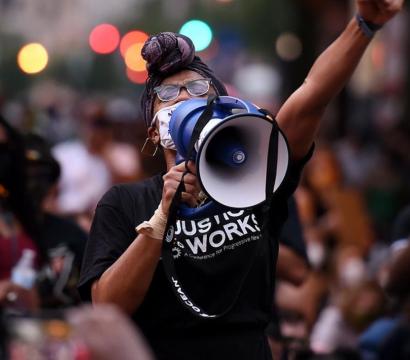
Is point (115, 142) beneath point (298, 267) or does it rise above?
beneath

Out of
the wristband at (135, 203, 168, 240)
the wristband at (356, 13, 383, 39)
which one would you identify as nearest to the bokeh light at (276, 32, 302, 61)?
the wristband at (356, 13, 383, 39)

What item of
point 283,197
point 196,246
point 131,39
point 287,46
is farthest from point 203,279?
point 287,46

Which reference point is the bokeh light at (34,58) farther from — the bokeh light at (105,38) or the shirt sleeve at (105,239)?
the bokeh light at (105,38)

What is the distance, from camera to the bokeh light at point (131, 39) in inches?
728

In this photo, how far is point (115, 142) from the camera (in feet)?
43.4

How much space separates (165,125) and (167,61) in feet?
0.84

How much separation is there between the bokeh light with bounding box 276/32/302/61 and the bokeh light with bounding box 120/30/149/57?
10.9 feet

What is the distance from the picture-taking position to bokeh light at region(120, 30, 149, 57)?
18.5 metres

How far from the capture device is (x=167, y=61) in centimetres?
459

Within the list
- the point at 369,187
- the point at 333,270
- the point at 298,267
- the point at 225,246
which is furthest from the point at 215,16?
the point at 225,246

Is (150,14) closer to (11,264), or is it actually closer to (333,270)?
(333,270)

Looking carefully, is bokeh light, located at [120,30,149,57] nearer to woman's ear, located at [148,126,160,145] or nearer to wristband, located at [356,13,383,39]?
woman's ear, located at [148,126,160,145]

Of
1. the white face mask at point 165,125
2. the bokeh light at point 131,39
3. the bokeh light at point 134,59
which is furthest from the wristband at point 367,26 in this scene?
the bokeh light at point 131,39

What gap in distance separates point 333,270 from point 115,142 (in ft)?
9.21
